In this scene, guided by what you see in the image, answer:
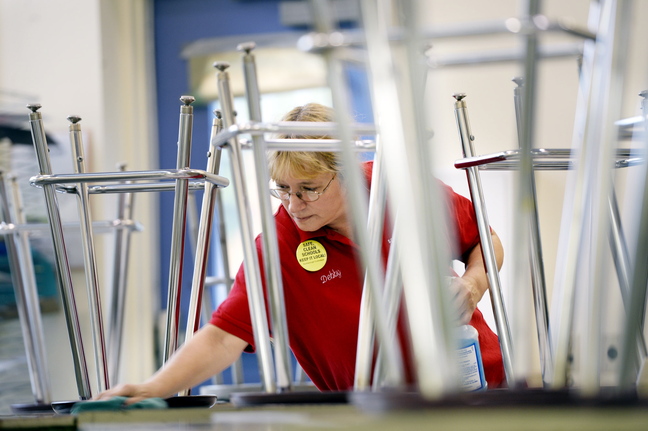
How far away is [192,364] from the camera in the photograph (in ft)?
3.80

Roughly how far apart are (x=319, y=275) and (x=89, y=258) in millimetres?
486

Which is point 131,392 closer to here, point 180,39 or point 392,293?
point 392,293

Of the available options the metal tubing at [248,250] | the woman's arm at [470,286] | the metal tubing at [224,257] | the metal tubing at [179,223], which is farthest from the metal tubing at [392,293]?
the metal tubing at [224,257]

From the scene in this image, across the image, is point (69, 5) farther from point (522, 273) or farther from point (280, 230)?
point (522, 273)

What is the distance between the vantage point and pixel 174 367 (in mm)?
1120

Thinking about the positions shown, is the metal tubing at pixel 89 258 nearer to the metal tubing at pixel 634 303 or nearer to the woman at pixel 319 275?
the woman at pixel 319 275

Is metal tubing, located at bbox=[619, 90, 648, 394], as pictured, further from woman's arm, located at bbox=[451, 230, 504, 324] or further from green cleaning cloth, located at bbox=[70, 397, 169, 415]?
woman's arm, located at bbox=[451, 230, 504, 324]

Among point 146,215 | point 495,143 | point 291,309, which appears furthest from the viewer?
point 146,215

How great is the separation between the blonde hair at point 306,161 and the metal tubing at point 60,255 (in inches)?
17.8

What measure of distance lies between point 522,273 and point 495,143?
2.19 metres

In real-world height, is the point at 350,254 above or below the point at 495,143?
below

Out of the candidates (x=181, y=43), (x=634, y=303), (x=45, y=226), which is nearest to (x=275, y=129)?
(x=634, y=303)

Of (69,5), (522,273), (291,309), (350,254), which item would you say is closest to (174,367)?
(291,309)

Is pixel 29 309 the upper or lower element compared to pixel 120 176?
lower
